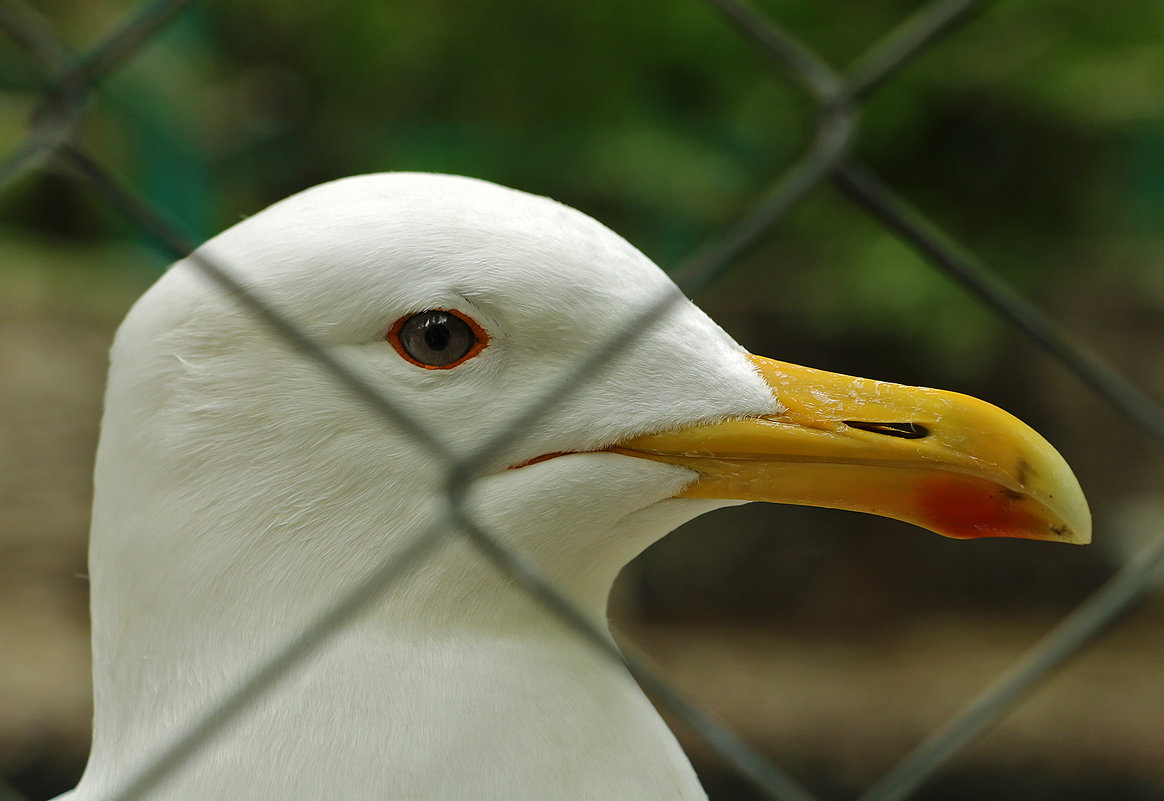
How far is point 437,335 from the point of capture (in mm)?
1377

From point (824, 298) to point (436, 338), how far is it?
3572 millimetres

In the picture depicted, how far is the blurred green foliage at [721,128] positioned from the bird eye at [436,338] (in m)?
3.39

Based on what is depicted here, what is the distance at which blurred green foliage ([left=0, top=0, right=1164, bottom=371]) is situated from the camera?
475 centimetres

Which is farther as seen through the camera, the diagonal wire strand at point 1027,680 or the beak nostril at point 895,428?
the beak nostril at point 895,428

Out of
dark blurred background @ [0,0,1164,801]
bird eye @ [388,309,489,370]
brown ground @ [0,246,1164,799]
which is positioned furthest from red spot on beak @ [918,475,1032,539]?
dark blurred background @ [0,0,1164,801]

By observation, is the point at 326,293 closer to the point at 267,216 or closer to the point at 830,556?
the point at 267,216

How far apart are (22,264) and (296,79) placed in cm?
141

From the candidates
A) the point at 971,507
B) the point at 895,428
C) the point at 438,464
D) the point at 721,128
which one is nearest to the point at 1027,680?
the point at 971,507

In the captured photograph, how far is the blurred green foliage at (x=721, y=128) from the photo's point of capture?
475 cm

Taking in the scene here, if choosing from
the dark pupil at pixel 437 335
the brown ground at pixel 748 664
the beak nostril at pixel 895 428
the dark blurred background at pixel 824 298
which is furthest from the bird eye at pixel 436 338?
the dark blurred background at pixel 824 298

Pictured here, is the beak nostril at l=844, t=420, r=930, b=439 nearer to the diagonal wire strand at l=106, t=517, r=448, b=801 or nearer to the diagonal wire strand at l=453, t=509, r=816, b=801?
the diagonal wire strand at l=453, t=509, r=816, b=801

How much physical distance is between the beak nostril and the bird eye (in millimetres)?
420

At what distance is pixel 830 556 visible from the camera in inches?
191

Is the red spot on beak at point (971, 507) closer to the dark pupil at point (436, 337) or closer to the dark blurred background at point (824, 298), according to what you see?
the dark pupil at point (436, 337)
